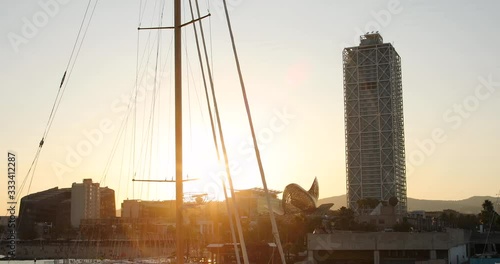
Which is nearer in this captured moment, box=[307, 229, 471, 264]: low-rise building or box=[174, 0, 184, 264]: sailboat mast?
box=[174, 0, 184, 264]: sailboat mast

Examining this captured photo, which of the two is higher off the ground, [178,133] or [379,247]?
[178,133]

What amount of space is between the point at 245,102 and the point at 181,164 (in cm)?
230

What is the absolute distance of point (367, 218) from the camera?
126 metres

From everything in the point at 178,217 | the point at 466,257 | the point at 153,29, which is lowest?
the point at 466,257

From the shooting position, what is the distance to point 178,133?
17156mm

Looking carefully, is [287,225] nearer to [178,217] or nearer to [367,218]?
[367,218]

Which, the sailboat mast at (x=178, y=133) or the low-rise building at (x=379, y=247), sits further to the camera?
the low-rise building at (x=379, y=247)

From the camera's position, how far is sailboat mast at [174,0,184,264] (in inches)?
665

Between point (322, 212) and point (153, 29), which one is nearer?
point (153, 29)

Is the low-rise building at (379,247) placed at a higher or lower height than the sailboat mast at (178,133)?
lower

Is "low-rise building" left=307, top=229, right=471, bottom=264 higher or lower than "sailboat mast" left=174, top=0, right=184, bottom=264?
lower

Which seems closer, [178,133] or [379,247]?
[178,133]

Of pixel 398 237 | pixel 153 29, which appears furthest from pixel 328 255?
pixel 153 29

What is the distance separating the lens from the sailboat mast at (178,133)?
1689 cm
